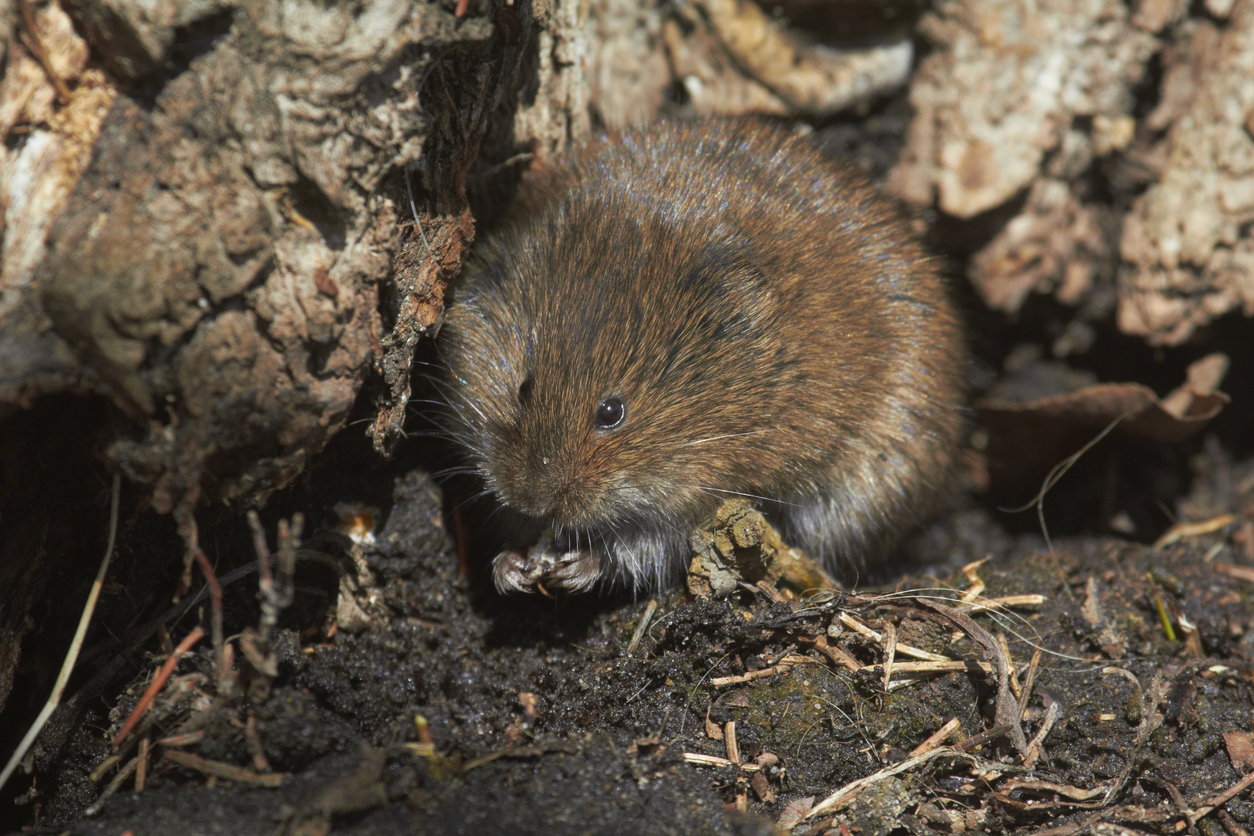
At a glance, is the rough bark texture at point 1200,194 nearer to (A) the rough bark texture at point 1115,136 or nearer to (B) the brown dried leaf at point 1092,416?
(A) the rough bark texture at point 1115,136

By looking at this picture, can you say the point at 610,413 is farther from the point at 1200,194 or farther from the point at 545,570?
the point at 1200,194

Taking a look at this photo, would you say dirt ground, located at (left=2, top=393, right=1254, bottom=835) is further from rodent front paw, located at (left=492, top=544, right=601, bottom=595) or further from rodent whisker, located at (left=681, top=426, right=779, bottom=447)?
rodent whisker, located at (left=681, top=426, right=779, bottom=447)

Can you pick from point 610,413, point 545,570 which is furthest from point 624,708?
point 610,413

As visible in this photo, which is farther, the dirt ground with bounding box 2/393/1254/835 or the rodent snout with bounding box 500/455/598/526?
the rodent snout with bounding box 500/455/598/526

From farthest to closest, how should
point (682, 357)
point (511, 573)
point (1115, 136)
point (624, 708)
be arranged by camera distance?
point (1115, 136), point (511, 573), point (682, 357), point (624, 708)

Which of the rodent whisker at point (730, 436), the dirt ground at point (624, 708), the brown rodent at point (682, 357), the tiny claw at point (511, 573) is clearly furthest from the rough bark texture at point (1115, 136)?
the tiny claw at point (511, 573)

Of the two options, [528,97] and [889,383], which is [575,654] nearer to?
[889,383]

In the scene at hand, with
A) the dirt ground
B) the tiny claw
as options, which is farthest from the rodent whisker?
the tiny claw
